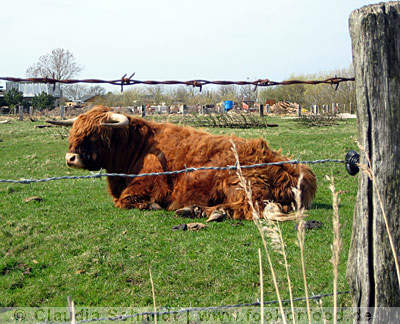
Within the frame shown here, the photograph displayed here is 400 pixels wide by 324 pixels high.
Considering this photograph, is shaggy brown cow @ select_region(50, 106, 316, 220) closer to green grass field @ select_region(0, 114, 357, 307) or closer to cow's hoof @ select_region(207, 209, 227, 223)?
cow's hoof @ select_region(207, 209, 227, 223)

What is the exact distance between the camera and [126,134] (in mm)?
8180

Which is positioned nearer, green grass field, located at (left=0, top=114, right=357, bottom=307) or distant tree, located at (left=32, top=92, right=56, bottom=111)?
green grass field, located at (left=0, top=114, right=357, bottom=307)

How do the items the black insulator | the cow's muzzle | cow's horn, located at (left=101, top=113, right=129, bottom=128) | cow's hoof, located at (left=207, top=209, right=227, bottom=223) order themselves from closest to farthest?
the black insulator
cow's hoof, located at (left=207, top=209, right=227, bottom=223)
the cow's muzzle
cow's horn, located at (left=101, top=113, right=129, bottom=128)

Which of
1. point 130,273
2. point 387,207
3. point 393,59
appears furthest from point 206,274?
point 393,59

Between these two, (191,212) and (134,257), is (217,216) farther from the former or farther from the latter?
(134,257)

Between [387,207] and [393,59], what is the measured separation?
81 cm

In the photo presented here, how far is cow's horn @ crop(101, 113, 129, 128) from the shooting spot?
784 cm

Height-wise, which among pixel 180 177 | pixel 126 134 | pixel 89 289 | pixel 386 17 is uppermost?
pixel 386 17

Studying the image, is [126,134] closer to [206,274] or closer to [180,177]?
[180,177]

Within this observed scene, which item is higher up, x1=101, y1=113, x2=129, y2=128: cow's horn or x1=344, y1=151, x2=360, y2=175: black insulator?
x1=101, y1=113, x2=129, y2=128: cow's horn

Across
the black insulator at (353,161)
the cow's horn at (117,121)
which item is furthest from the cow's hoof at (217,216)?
the black insulator at (353,161)

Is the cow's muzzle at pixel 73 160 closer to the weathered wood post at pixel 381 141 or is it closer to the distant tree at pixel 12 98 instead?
the weathered wood post at pixel 381 141

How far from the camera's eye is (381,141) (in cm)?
261

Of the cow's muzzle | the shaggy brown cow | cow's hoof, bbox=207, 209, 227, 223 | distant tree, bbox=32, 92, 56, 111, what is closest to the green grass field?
cow's hoof, bbox=207, 209, 227, 223
